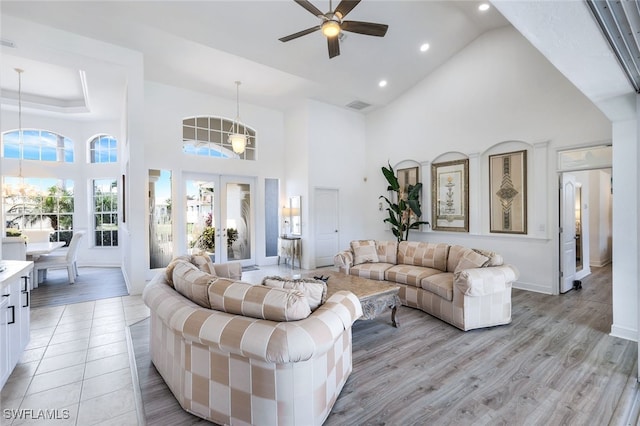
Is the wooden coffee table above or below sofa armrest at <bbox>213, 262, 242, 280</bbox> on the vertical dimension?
below

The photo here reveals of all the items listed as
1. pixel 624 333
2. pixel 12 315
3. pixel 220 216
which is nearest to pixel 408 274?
pixel 624 333

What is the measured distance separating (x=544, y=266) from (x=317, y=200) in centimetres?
466

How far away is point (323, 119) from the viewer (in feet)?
23.7

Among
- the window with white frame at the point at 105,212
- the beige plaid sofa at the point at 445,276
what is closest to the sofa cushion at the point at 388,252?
the beige plaid sofa at the point at 445,276

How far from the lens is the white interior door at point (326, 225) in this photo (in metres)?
7.22

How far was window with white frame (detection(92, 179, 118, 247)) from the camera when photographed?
7.61m

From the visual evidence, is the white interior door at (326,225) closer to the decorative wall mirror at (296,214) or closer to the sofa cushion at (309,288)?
the decorative wall mirror at (296,214)

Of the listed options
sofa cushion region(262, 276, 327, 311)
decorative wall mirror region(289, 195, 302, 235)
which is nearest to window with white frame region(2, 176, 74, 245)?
decorative wall mirror region(289, 195, 302, 235)

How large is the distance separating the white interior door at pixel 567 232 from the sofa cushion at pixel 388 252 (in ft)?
8.84

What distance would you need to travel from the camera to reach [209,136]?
22.2ft

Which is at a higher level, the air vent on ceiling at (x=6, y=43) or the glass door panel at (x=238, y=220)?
the air vent on ceiling at (x=6, y=43)

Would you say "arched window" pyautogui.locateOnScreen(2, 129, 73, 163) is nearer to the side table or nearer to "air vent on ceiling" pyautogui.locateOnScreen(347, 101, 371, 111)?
the side table

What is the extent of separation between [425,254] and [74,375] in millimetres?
4456

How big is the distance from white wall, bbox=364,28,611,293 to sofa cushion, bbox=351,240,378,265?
7.08ft
